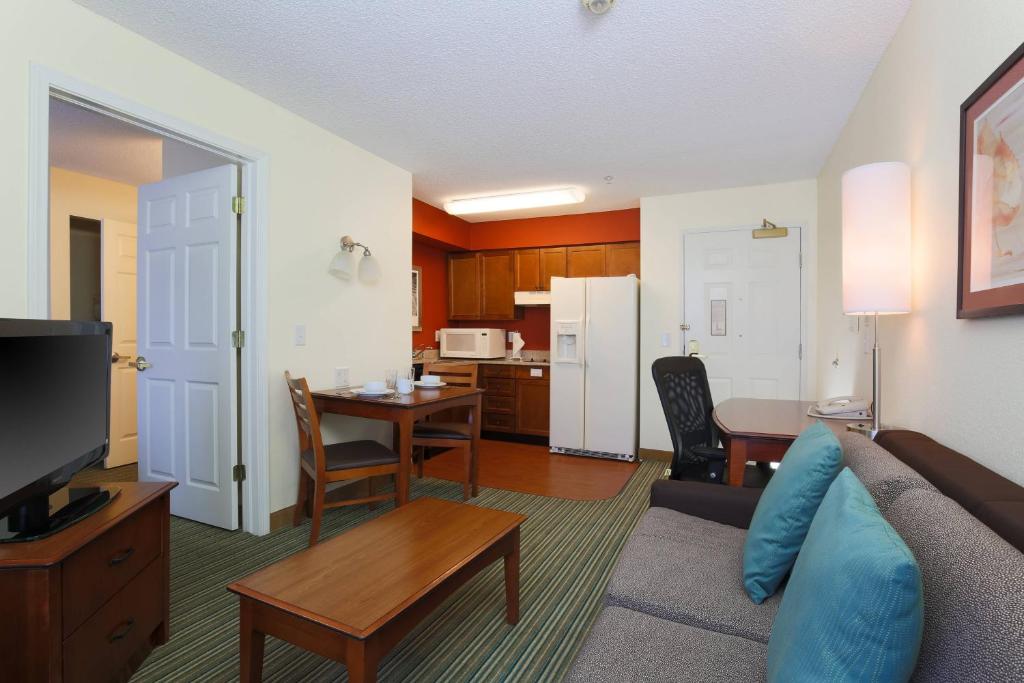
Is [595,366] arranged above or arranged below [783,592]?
above

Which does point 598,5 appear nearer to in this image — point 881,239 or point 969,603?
point 881,239

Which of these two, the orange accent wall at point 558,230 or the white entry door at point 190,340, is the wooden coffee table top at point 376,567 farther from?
the orange accent wall at point 558,230

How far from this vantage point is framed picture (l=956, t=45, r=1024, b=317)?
1189 mm

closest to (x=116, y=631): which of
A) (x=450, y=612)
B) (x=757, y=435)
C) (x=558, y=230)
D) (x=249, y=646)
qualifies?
(x=249, y=646)

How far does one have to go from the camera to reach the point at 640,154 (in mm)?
3580

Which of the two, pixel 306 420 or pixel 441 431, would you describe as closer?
pixel 306 420

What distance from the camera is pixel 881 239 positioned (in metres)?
1.83

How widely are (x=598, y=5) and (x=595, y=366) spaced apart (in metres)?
3.18

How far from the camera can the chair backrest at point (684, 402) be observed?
257 centimetres

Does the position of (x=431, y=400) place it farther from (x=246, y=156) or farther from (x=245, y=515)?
(x=246, y=156)

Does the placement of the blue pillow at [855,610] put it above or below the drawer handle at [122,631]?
above

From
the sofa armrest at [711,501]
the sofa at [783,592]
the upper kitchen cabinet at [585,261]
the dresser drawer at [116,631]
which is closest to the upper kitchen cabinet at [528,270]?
the upper kitchen cabinet at [585,261]

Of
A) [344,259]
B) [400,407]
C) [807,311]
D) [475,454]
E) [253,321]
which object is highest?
[344,259]

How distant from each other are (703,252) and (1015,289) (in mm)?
3377
